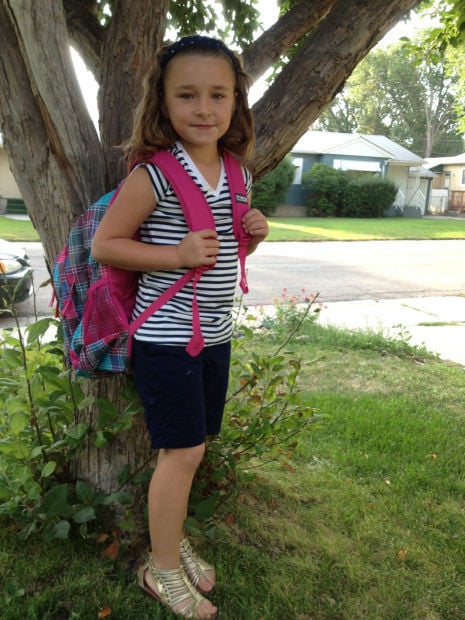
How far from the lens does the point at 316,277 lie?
35.1 feet

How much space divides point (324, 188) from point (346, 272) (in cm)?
1761

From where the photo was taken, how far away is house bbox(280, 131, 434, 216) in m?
30.0

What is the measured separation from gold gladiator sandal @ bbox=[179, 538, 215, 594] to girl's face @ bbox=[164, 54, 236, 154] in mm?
1462

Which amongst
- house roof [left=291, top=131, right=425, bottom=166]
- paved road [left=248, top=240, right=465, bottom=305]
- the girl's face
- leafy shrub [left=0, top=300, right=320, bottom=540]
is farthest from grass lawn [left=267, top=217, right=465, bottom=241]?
the girl's face

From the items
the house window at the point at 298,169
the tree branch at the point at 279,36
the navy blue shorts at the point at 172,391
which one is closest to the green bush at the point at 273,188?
the house window at the point at 298,169

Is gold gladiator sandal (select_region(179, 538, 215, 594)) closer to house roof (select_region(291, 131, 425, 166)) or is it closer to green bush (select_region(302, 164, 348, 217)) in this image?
green bush (select_region(302, 164, 348, 217))

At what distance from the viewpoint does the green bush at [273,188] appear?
25.1m

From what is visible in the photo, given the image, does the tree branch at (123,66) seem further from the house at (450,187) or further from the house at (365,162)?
the house at (450,187)

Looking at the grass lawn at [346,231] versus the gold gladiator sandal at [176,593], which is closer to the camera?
the gold gladiator sandal at [176,593]

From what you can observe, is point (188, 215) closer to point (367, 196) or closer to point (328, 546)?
point (328, 546)

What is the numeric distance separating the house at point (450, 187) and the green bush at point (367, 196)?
1233 centimetres

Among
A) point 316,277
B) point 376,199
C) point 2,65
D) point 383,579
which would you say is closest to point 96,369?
point 2,65

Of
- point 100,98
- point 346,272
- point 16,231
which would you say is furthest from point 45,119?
point 16,231

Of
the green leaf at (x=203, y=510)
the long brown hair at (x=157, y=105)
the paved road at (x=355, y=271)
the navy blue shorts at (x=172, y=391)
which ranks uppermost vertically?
the long brown hair at (x=157, y=105)
